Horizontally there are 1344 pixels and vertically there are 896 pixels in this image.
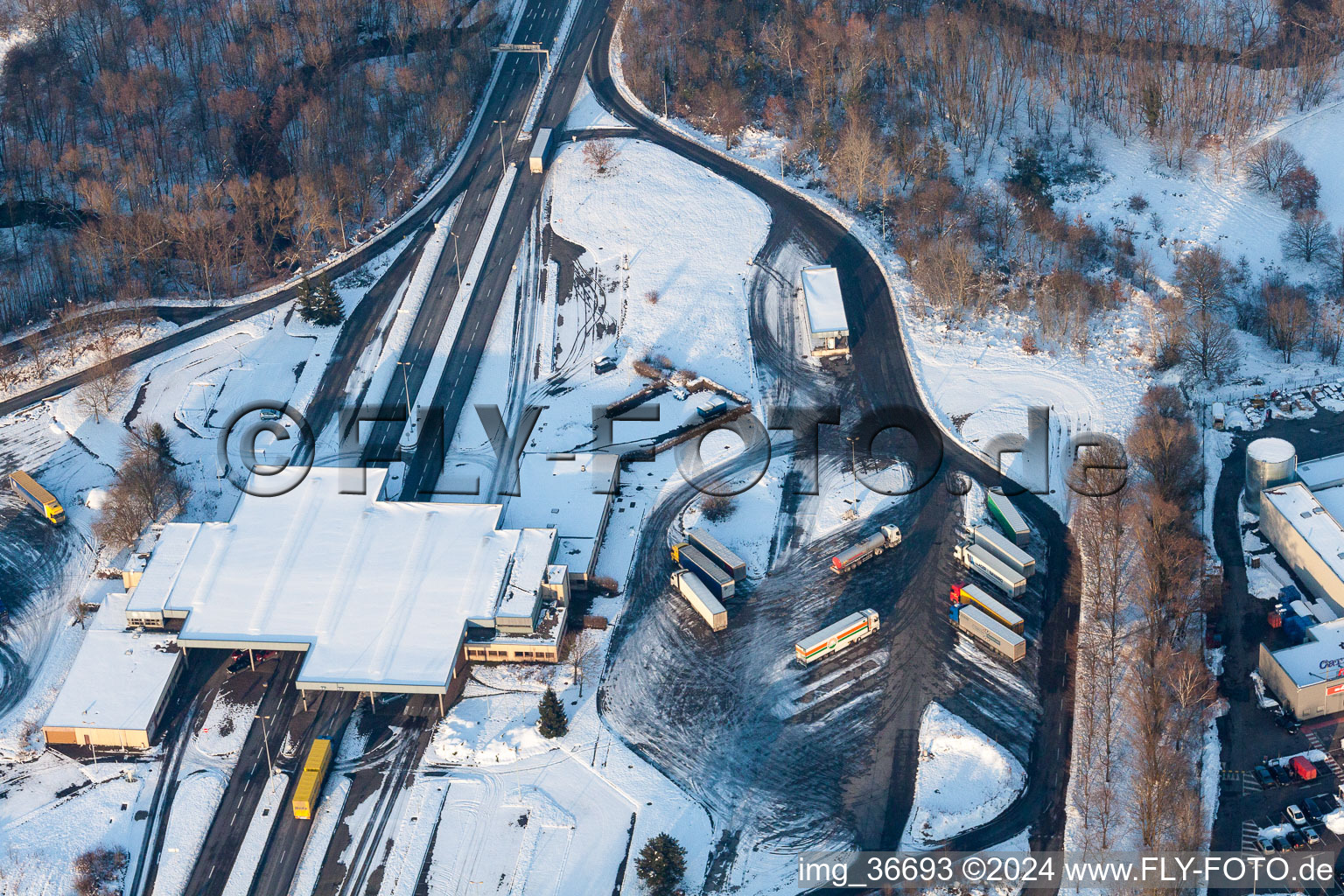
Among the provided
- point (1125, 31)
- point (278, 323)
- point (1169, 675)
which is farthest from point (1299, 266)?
point (278, 323)

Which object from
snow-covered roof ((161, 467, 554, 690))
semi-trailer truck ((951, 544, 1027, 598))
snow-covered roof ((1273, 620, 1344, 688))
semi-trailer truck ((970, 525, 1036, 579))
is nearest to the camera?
snow-covered roof ((1273, 620, 1344, 688))

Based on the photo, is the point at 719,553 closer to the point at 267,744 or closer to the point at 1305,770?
the point at 267,744

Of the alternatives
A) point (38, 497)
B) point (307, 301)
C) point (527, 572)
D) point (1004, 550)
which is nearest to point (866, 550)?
point (1004, 550)

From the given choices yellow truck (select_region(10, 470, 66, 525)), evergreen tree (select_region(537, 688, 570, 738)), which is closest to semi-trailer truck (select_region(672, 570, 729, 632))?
evergreen tree (select_region(537, 688, 570, 738))

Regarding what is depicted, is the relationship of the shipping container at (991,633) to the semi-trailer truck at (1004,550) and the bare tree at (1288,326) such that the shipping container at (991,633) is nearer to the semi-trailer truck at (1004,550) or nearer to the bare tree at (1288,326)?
the semi-trailer truck at (1004,550)

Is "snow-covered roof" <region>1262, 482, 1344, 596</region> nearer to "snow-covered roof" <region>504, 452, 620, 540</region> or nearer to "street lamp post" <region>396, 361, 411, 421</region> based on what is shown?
"snow-covered roof" <region>504, 452, 620, 540</region>

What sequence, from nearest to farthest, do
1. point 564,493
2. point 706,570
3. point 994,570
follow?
point 994,570 < point 706,570 < point 564,493

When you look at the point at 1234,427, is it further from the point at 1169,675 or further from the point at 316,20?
the point at 316,20
